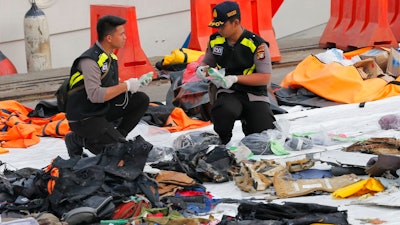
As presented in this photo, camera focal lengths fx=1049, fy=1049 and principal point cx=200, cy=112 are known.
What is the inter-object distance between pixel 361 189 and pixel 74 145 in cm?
260

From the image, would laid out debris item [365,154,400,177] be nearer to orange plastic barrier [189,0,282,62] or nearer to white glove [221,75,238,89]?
white glove [221,75,238,89]

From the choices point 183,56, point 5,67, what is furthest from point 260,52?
point 5,67

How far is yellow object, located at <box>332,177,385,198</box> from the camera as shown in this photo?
6738 millimetres

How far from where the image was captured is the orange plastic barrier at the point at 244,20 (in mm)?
12109

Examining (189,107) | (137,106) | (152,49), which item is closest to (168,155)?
(137,106)

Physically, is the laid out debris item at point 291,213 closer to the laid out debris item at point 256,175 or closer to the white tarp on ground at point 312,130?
the white tarp on ground at point 312,130

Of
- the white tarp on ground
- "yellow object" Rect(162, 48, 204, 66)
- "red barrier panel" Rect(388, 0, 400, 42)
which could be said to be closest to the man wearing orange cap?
the white tarp on ground

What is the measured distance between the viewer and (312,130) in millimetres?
9016

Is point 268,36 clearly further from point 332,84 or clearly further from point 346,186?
point 346,186

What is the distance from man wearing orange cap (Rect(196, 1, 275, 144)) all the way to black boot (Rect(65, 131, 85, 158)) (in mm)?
1087

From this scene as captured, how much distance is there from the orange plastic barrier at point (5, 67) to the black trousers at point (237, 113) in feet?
18.7

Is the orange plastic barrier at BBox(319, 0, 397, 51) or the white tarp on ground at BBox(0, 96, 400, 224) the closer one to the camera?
the white tarp on ground at BBox(0, 96, 400, 224)

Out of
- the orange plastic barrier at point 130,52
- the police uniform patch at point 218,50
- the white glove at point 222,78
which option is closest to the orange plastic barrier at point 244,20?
the orange plastic barrier at point 130,52

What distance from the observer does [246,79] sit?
8.35 meters
